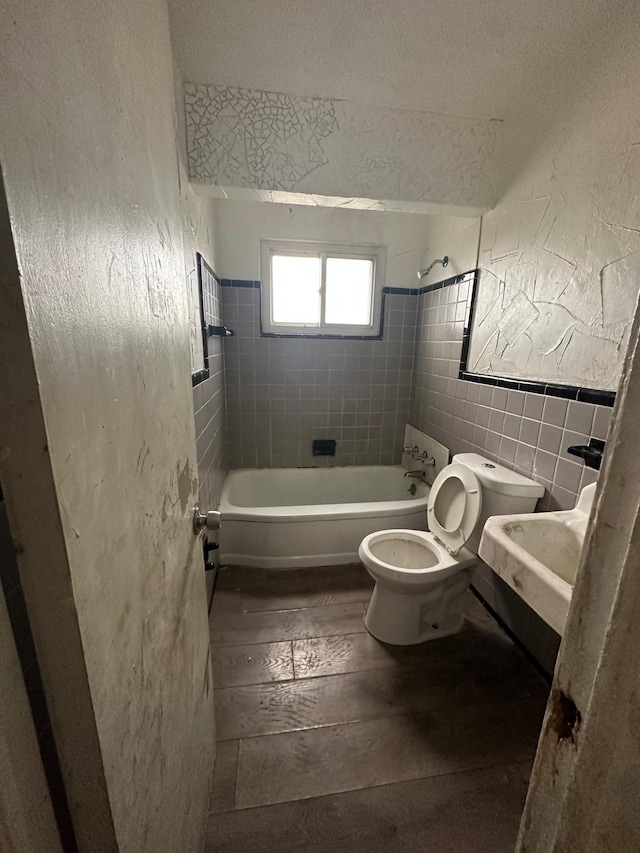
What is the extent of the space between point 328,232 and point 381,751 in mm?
2698

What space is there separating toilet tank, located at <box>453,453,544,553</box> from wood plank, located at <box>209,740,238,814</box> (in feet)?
3.88

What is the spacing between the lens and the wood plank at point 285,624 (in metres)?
1.48

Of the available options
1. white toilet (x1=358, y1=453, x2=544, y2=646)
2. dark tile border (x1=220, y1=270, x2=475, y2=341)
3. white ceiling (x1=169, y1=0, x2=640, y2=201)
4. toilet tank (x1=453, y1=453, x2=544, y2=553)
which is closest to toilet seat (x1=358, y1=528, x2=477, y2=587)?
white toilet (x1=358, y1=453, x2=544, y2=646)

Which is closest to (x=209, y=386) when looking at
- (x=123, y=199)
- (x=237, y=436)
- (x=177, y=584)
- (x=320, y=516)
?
(x=237, y=436)

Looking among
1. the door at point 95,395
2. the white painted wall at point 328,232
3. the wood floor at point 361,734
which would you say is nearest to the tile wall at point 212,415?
the white painted wall at point 328,232

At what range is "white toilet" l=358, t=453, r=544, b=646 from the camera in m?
1.36

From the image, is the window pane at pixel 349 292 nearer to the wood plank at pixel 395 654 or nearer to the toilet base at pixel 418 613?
the toilet base at pixel 418 613

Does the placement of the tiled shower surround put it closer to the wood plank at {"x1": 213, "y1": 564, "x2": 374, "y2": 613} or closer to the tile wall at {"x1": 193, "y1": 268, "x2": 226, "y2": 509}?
the tile wall at {"x1": 193, "y1": 268, "x2": 226, "y2": 509}

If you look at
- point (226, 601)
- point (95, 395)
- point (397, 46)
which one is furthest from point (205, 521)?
point (397, 46)

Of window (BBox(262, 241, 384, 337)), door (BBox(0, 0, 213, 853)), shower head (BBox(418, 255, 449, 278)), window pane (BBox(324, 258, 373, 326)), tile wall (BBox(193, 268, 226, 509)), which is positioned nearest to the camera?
door (BBox(0, 0, 213, 853))

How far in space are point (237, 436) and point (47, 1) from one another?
2240 millimetres

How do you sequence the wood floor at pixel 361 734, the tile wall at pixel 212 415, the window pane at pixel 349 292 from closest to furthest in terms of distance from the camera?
the wood floor at pixel 361 734, the tile wall at pixel 212 415, the window pane at pixel 349 292

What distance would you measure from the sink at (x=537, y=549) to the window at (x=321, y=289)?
1726mm

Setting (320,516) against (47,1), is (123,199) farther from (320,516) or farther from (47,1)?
(320,516)
